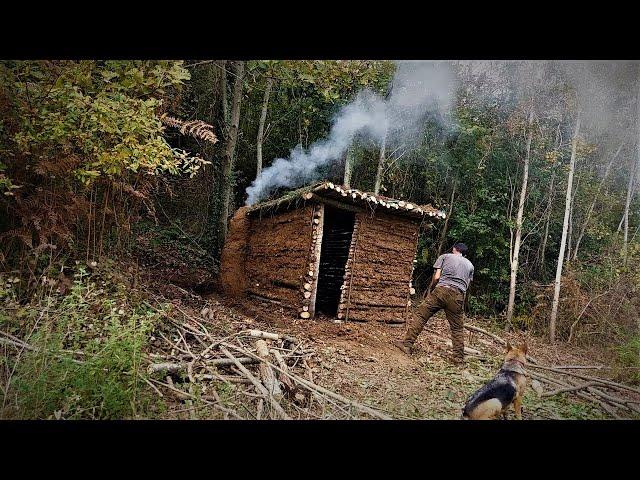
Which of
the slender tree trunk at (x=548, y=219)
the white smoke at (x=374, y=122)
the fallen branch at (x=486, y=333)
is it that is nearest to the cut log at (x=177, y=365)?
the fallen branch at (x=486, y=333)

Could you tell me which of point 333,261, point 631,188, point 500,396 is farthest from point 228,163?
point 500,396

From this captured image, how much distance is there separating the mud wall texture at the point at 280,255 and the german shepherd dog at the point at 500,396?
2.54 m

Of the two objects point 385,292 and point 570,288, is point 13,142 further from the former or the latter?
point 570,288

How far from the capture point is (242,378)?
9.47ft

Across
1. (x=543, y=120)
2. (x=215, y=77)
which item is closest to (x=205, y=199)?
(x=215, y=77)

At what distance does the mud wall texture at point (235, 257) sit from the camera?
19.3ft

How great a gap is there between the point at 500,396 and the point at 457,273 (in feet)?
4.31

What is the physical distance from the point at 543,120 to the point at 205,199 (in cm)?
502

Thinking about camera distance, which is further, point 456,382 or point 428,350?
point 428,350

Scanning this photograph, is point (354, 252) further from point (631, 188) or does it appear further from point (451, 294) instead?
point (631, 188)

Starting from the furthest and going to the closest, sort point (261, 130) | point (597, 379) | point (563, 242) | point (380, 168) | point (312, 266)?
point (261, 130) < point (380, 168) < point (312, 266) < point (563, 242) < point (597, 379)

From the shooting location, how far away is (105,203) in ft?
11.6

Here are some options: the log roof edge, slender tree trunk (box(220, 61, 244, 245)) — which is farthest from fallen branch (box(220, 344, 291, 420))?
slender tree trunk (box(220, 61, 244, 245))
